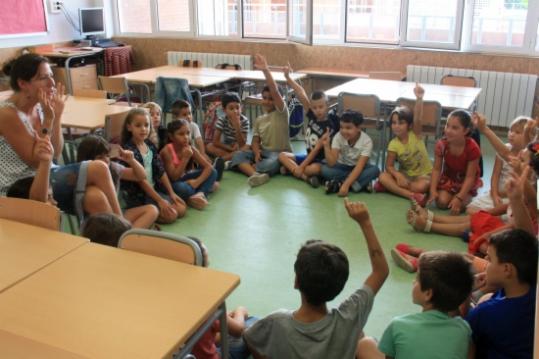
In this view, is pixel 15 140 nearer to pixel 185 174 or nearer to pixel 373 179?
pixel 185 174

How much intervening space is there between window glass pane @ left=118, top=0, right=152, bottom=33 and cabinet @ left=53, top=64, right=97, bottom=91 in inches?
40.2

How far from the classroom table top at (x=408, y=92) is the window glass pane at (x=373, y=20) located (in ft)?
3.86

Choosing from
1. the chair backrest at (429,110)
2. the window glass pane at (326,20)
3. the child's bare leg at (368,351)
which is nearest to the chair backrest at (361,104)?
the chair backrest at (429,110)

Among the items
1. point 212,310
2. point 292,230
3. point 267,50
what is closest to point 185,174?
point 292,230

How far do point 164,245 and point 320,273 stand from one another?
22.7 inches

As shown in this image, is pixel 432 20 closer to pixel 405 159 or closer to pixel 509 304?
pixel 405 159

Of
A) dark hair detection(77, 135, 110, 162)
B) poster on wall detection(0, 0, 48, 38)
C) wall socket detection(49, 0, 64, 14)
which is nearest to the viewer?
dark hair detection(77, 135, 110, 162)

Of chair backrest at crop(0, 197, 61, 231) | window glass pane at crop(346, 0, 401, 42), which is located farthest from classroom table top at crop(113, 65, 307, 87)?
chair backrest at crop(0, 197, 61, 231)

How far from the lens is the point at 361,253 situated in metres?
3.08

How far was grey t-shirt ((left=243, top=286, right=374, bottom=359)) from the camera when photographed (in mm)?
1584

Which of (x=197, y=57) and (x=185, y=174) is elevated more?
(x=197, y=57)

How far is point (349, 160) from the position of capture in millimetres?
4113

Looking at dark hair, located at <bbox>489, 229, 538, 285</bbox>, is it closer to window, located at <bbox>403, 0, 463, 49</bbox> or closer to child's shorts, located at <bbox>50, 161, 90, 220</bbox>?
child's shorts, located at <bbox>50, 161, 90, 220</bbox>

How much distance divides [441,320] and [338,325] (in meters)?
0.30
